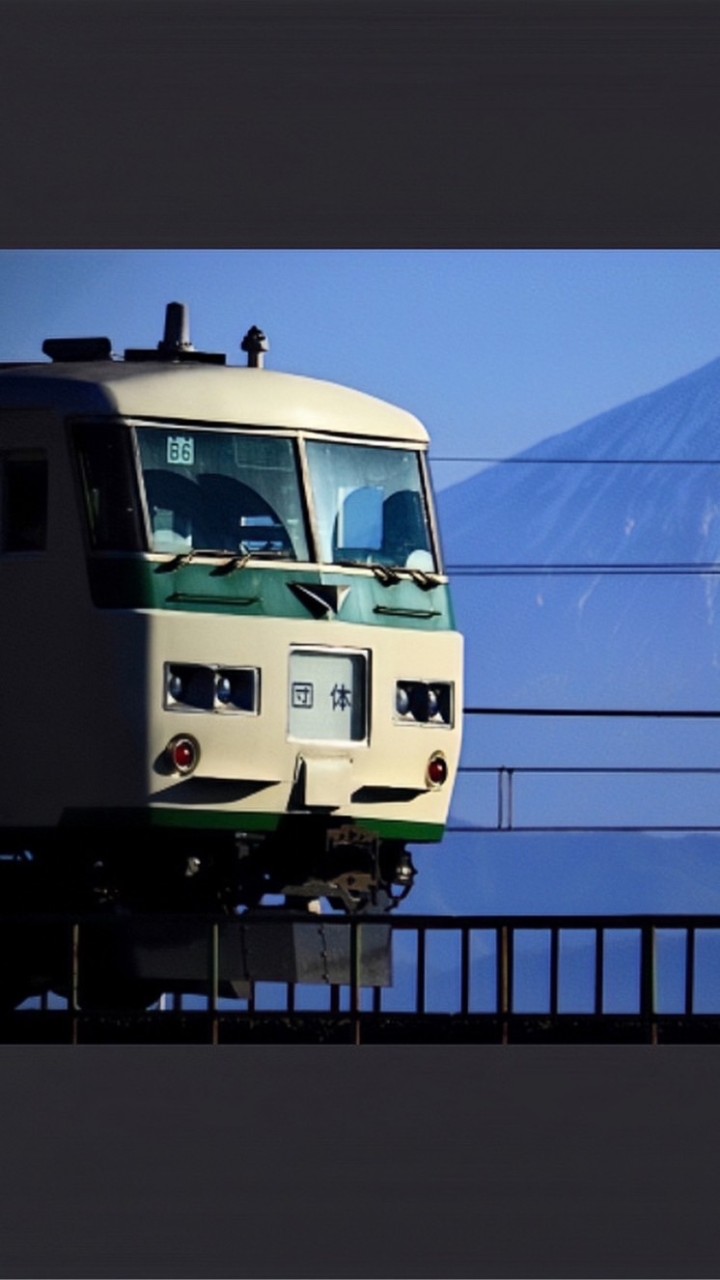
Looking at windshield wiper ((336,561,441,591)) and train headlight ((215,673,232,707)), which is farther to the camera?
windshield wiper ((336,561,441,591))

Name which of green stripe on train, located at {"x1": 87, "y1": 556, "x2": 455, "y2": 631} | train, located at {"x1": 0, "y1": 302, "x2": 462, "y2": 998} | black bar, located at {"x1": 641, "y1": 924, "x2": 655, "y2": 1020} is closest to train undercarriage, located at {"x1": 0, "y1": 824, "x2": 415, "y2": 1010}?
train, located at {"x1": 0, "y1": 302, "x2": 462, "y2": 998}

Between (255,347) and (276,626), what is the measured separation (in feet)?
7.02

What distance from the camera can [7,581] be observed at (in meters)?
22.7

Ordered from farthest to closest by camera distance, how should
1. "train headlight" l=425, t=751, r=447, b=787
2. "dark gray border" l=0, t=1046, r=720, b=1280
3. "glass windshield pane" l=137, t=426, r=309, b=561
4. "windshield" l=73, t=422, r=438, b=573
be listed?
"train headlight" l=425, t=751, r=447, b=787 → "glass windshield pane" l=137, t=426, r=309, b=561 → "windshield" l=73, t=422, r=438, b=573 → "dark gray border" l=0, t=1046, r=720, b=1280

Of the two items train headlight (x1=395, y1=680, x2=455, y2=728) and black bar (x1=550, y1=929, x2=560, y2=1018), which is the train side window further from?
black bar (x1=550, y1=929, x2=560, y2=1018)

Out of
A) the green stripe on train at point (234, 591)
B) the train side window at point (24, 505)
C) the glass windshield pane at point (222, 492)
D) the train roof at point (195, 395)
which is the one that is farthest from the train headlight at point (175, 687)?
A: the train roof at point (195, 395)

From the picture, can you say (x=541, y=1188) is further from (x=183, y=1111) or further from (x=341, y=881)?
(x=341, y=881)

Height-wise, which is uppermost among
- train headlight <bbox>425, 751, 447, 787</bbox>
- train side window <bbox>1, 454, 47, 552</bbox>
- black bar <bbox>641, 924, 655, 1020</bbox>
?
train side window <bbox>1, 454, 47, 552</bbox>

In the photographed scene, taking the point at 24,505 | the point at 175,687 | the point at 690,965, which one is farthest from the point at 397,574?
the point at 690,965

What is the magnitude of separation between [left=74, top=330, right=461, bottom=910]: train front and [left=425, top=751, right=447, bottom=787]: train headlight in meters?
0.02

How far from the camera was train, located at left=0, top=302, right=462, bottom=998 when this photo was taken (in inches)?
883

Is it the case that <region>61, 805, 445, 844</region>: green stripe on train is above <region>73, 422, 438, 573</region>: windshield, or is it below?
below

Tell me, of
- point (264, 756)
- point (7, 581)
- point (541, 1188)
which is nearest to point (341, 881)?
point (264, 756)

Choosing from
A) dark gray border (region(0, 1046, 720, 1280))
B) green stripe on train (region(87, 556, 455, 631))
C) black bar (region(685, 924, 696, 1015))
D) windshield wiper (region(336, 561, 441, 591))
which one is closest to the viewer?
dark gray border (region(0, 1046, 720, 1280))
